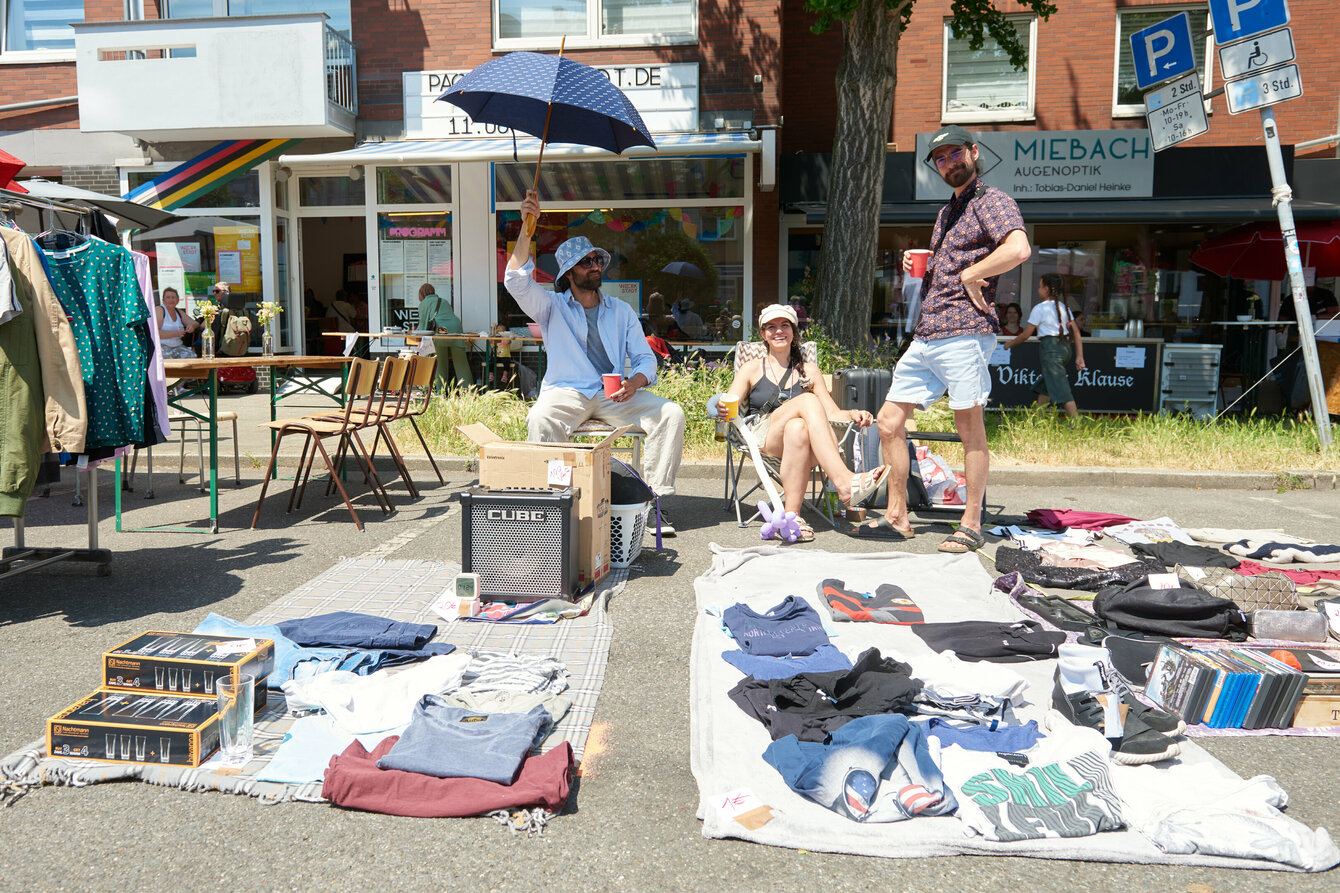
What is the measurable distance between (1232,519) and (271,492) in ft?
22.3

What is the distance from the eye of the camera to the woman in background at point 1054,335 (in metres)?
11.3

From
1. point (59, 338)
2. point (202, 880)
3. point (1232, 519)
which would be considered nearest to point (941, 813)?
point (202, 880)

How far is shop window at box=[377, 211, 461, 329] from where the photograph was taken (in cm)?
1444

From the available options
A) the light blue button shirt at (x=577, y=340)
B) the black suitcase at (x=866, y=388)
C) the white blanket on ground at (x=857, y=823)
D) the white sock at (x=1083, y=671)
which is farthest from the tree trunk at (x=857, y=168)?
the white sock at (x=1083, y=671)

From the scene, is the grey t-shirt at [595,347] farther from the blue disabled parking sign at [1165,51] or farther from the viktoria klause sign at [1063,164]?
the viktoria klause sign at [1063,164]

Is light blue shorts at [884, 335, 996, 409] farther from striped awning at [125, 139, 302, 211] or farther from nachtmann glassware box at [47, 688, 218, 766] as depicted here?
striped awning at [125, 139, 302, 211]

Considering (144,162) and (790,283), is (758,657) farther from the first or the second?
(144,162)

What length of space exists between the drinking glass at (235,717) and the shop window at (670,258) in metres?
11.2

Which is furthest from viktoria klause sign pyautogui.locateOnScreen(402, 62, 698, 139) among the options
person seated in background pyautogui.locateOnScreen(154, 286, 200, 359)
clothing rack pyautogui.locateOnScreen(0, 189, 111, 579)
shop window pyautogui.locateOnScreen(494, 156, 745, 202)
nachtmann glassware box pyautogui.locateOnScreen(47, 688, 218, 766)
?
nachtmann glassware box pyautogui.locateOnScreen(47, 688, 218, 766)

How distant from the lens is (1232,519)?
6.63 meters

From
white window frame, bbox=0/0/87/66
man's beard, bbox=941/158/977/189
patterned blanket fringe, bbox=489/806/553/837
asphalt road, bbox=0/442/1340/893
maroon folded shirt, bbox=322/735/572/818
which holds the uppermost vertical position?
white window frame, bbox=0/0/87/66

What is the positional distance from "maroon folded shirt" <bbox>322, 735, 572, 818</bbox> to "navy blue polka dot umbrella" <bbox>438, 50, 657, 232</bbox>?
3378 millimetres

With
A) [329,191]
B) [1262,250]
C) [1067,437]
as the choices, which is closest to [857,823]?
[1067,437]

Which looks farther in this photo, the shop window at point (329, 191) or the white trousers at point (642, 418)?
the shop window at point (329, 191)
